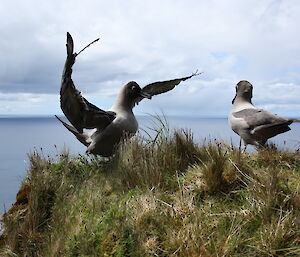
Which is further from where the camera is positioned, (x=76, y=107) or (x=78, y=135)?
(x=78, y=135)

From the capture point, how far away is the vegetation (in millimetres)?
4289

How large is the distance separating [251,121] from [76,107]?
3.31 metres

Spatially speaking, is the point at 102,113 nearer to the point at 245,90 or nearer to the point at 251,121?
the point at 251,121

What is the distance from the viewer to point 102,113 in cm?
704

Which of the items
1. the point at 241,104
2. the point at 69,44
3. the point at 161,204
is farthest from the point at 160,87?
the point at 161,204

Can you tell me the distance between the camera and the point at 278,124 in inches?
260

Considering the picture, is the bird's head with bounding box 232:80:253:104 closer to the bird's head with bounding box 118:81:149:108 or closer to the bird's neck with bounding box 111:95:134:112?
the bird's head with bounding box 118:81:149:108

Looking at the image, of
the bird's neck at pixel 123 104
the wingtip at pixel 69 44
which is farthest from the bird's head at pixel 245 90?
the wingtip at pixel 69 44

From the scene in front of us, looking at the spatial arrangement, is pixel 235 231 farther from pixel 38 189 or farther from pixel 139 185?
pixel 38 189

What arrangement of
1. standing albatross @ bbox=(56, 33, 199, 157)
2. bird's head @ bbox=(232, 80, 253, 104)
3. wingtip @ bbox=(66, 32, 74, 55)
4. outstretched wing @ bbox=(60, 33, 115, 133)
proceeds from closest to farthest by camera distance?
wingtip @ bbox=(66, 32, 74, 55) → outstretched wing @ bbox=(60, 33, 115, 133) → standing albatross @ bbox=(56, 33, 199, 157) → bird's head @ bbox=(232, 80, 253, 104)

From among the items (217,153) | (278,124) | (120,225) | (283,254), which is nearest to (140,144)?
(217,153)

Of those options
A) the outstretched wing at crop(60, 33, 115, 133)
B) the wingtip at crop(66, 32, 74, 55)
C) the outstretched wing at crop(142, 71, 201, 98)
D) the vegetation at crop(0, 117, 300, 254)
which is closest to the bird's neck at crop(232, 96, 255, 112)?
the outstretched wing at crop(142, 71, 201, 98)

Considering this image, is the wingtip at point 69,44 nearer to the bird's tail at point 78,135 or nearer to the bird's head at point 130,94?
the bird's head at point 130,94

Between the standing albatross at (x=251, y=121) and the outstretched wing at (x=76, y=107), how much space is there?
256 centimetres
